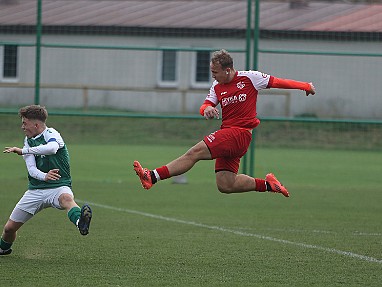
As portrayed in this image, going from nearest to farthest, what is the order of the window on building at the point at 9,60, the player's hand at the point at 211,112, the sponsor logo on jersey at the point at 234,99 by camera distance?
the player's hand at the point at 211,112 → the sponsor logo on jersey at the point at 234,99 → the window on building at the point at 9,60

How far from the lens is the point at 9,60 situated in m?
17.9

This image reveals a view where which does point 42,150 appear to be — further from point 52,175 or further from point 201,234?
point 201,234

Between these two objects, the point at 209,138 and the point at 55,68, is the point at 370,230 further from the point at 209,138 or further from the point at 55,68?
the point at 55,68

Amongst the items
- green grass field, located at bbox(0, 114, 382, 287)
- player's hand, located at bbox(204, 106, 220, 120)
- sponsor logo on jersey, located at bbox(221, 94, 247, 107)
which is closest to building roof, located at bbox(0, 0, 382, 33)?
green grass field, located at bbox(0, 114, 382, 287)

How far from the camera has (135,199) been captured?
1492 cm

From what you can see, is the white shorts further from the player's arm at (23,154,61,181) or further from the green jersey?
the player's arm at (23,154,61,181)

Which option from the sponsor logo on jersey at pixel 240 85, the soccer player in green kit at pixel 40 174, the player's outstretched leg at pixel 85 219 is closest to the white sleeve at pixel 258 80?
the sponsor logo on jersey at pixel 240 85

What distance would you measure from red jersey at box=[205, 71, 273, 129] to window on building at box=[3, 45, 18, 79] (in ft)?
27.2

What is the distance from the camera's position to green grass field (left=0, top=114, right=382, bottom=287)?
26.4 feet

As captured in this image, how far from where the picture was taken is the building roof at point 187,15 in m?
18.6

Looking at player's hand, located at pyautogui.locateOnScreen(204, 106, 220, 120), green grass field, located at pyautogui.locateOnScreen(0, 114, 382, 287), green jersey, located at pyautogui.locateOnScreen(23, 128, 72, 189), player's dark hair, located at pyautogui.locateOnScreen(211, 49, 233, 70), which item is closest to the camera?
green grass field, located at pyautogui.locateOnScreen(0, 114, 382, 287)

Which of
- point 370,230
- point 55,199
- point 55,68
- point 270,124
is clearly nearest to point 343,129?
point 270,124

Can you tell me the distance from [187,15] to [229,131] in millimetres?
14643

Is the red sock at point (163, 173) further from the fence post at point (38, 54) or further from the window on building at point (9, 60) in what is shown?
the window on building at point (9, 60)
